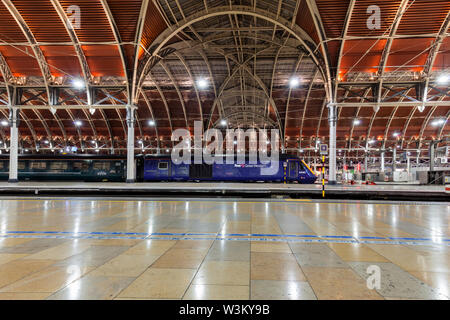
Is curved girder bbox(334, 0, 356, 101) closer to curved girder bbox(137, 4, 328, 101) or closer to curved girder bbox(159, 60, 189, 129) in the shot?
curved girder bbox(137, 4, 328, 101)

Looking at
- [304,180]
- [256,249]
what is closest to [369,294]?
[256,249]

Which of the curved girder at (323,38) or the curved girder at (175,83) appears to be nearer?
the curved girder at (323,38)

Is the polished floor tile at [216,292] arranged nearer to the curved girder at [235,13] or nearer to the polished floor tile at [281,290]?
the polished floor tile at [281,290]

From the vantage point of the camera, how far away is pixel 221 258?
13.6 feet

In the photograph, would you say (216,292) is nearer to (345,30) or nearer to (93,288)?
(93,288)

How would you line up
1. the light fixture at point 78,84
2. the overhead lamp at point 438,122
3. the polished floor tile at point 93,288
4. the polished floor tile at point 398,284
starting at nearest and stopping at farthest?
the polished floor tile at point 93,288, the polished floor tile at point 398,284, the light fixture at point 78,84, the overhead lamp at point 438,122

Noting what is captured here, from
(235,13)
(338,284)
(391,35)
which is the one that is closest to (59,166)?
(235,13)

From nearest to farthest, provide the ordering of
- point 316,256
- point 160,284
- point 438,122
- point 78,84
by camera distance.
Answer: point 160,284
point 316,256
point 78,84
point 438,122

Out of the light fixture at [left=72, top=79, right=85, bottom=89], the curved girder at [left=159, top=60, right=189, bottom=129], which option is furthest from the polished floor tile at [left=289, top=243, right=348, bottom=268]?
the curved girder at [left=159, top=60, right=189, bottom=129]

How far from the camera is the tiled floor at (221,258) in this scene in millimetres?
2967

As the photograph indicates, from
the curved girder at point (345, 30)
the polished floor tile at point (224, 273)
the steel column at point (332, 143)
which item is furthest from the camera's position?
the steel column at point (332, 143)

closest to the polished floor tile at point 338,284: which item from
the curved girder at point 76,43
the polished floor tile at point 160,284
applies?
the polished floor tile at point 160,284

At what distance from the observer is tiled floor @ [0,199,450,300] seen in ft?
9.73
